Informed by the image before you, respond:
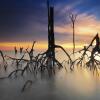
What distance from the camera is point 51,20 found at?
11.1 meters

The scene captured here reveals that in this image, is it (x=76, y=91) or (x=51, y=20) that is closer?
(x=76, y=91)

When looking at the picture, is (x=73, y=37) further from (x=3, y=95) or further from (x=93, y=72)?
(x=3, y=95)

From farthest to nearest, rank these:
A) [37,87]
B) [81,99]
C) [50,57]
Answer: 1. [50,57]
2. [37,87]
3. [81,99]

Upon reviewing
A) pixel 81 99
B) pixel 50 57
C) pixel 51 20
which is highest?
pixel 51 20

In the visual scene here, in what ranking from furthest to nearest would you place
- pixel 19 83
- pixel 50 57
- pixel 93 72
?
1. pixel 93 72
2. pixel 50 57
3. pixel 19 83

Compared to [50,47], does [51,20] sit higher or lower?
higher

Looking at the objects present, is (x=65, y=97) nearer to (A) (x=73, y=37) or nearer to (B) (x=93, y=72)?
(B) (x=93, y=72)

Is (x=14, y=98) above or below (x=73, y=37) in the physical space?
below

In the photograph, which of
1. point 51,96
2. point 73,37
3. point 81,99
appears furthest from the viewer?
point 73,37

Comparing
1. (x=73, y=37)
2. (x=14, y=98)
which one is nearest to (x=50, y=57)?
(x=14, y=98)

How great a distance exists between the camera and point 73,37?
3378 centimetres

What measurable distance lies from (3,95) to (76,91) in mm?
2087

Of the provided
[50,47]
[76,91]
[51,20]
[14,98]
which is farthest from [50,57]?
[14,98]

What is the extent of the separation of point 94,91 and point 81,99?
1029 millimetres
